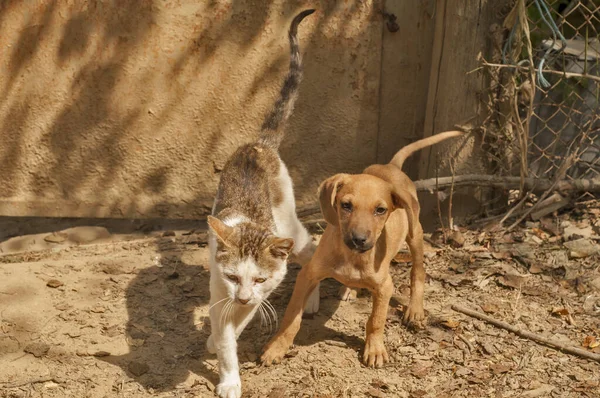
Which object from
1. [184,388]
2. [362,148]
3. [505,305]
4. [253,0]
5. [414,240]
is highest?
[253,0]

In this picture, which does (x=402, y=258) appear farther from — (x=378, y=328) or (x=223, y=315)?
(x=223, y=315)

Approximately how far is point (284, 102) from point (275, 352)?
1771 mm

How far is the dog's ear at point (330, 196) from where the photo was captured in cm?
414

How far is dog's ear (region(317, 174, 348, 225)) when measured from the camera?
4138 millimetres

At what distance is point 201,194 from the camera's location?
6.13 m

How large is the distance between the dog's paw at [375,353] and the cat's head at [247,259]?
0.79m

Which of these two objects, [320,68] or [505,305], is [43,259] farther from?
[505,305]

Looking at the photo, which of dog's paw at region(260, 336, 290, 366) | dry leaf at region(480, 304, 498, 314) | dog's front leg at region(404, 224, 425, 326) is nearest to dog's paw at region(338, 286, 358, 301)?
dog's front leg at region(404, 224, 425, 326)

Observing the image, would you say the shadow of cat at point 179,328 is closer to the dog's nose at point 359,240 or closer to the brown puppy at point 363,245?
the brown puppy at point 363,245

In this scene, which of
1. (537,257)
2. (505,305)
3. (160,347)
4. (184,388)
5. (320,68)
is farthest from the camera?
(320,68)

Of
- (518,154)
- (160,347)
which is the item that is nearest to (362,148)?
(518,154)

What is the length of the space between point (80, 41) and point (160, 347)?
8.43 ft

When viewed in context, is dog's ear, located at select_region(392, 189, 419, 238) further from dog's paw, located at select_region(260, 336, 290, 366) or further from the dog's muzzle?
dog's paw, located at select_region(260, 336, 290, 366)

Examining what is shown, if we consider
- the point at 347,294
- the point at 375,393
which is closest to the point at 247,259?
the point at 375,393
